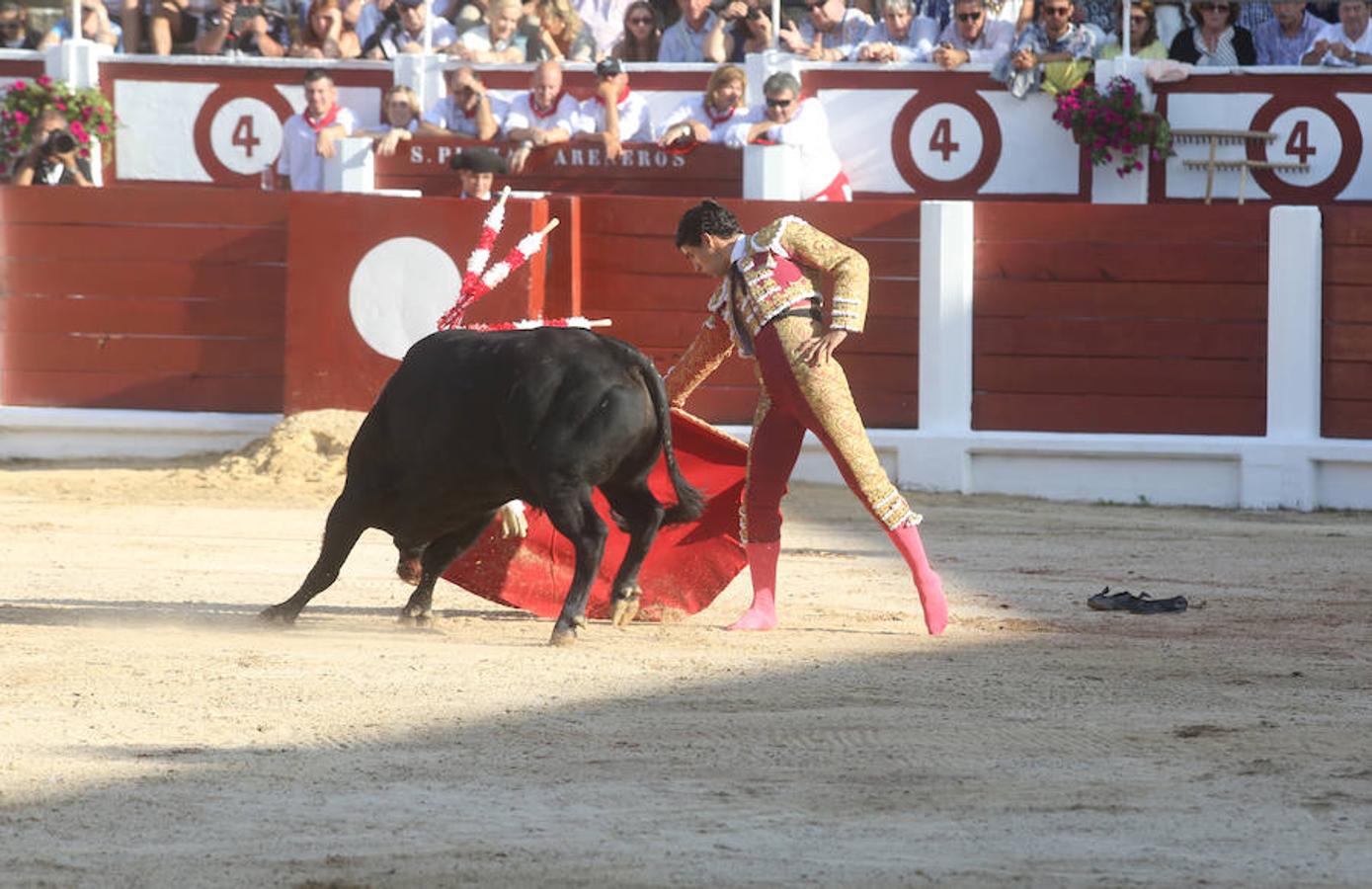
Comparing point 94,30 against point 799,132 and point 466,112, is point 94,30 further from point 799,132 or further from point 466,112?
point 799,132

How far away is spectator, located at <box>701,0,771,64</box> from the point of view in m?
11.1

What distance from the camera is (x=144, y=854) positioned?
11.5 feet

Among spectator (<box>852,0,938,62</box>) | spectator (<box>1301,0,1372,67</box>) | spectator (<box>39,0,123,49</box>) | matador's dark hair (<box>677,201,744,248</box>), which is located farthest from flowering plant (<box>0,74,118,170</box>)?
matador's dark hair (<box>677,201,744,248</box>)

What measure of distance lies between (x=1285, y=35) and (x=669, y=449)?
6.42 metres

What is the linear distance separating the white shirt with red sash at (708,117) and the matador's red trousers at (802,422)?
17.2 feet

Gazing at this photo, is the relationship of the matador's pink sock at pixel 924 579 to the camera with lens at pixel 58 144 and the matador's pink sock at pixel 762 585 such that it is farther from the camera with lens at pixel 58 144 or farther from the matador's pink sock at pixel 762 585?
the camera with lens at pixel 58 144

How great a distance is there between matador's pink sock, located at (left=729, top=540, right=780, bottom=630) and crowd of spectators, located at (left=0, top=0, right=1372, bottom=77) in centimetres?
551

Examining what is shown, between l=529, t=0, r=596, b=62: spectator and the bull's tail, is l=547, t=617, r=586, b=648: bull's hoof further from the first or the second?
l=529, t=0, r=596, b=62: spectator

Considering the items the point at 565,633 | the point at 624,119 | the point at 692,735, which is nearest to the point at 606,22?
the point at 624,119

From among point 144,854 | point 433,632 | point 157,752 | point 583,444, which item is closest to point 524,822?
point 144,854

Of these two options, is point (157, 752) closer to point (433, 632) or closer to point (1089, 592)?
point (433, 632)

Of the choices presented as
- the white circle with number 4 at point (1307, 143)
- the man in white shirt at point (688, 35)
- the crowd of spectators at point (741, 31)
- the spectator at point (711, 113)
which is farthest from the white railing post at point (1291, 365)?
the man in white shirt at point (688, 35)

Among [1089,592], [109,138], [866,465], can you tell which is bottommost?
[1089,592]

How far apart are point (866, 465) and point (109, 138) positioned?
7.40 m
